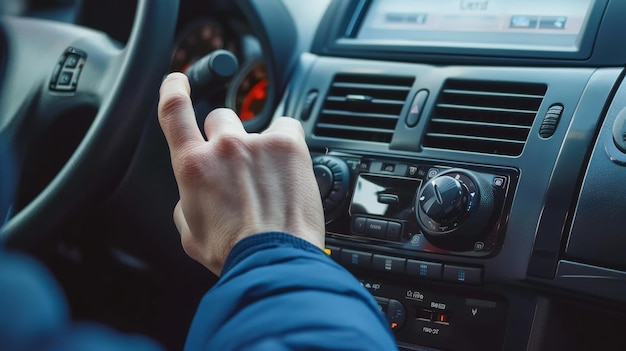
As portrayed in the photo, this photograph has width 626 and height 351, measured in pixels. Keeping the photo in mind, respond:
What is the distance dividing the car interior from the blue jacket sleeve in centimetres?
44

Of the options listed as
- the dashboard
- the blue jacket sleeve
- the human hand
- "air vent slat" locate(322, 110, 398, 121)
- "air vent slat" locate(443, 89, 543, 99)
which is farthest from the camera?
the dashboard

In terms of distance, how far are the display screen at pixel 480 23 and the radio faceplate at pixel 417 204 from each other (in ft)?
0.73

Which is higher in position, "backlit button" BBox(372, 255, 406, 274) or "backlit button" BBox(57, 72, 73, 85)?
"backlit button" BBox(57, 72, 73, 85)

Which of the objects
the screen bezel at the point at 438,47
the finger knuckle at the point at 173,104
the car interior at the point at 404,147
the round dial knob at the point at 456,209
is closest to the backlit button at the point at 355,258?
the car interior at the point at 404,147

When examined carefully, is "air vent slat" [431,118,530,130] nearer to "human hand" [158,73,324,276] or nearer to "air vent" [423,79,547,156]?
"air vent" [423,79,547,156]

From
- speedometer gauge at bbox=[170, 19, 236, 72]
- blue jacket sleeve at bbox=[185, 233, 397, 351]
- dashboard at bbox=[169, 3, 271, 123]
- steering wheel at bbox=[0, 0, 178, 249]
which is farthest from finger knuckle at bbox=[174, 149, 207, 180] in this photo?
speedometer gauge at bbox=[170, 19, 236, 72]

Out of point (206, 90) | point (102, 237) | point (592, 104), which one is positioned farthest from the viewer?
point (102, 237)

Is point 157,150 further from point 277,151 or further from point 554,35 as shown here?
point 554,35

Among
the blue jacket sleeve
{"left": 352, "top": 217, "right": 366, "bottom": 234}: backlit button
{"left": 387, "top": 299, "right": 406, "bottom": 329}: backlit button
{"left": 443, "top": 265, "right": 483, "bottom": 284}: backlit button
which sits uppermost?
the blue jacket sleeve

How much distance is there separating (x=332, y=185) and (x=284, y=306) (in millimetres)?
609

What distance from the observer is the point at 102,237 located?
1.53 m

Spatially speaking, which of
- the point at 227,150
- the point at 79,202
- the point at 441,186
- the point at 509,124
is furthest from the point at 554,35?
the point at 79,202

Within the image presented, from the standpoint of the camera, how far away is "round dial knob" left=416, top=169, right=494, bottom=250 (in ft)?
3.85

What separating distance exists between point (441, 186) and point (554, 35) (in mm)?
310
